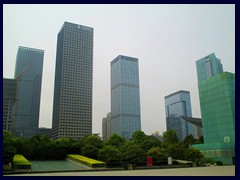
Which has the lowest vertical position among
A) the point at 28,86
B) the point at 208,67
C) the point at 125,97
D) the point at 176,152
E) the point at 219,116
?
the point at 176,152

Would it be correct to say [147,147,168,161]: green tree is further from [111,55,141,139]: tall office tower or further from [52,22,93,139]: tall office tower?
[111,55,141,139]: tall office tower

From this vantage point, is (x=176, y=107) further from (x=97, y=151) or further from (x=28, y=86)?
(x=97, y=151)

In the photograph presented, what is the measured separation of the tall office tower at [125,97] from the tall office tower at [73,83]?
21.6 meters

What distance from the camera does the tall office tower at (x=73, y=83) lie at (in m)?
108

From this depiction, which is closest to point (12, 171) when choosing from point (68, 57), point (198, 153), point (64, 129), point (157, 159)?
point (157, 159)

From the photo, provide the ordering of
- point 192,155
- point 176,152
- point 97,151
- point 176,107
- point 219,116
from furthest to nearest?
→ point 176,107
point 219,116
point 192,155
point 176,152
point 97,151

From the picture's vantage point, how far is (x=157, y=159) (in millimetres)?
30500

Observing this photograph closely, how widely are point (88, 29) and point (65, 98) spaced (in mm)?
33977

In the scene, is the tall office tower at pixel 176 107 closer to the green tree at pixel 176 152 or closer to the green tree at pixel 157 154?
A: the green tree at pixel 176 152

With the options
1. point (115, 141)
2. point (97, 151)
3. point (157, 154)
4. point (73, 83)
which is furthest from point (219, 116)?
point (73, 83)

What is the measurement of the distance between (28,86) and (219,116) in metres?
115

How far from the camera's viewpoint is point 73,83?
112 meters

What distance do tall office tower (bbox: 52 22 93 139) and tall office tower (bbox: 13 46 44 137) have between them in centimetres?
2687

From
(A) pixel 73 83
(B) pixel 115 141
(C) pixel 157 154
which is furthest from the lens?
(A) pixel 73 83
